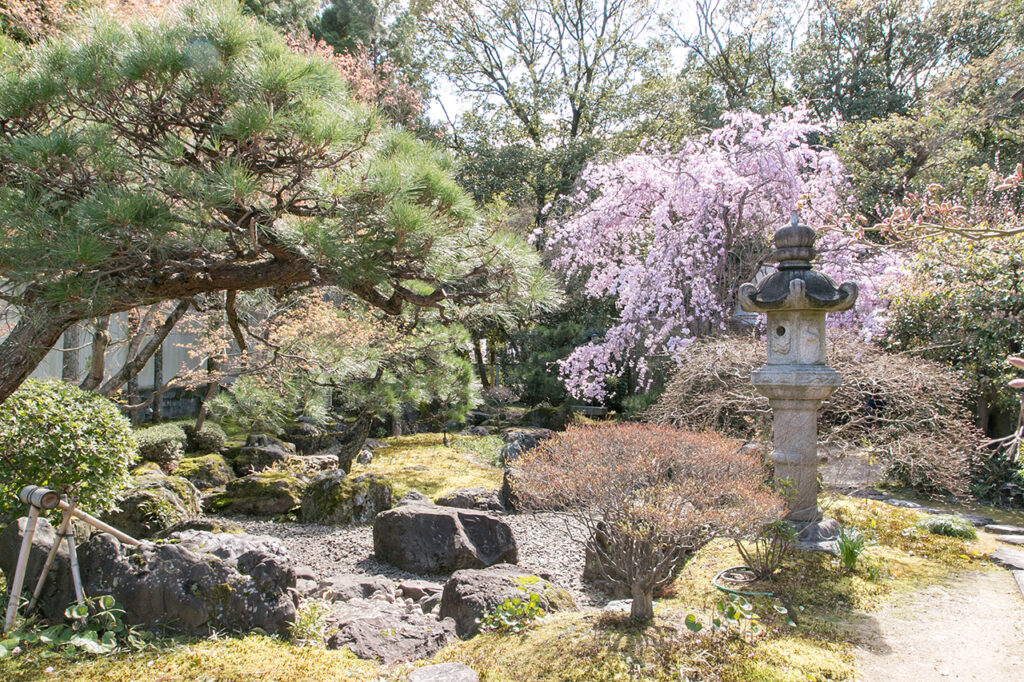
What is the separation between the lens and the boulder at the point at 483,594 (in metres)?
3.71

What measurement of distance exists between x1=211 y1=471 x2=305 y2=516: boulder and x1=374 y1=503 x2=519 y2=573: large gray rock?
186cm

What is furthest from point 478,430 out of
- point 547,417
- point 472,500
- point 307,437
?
point 472,500

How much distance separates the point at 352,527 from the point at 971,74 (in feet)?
43.5

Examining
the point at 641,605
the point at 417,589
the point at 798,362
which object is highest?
A: the point at 798,362

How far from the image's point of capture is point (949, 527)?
5.70 metres

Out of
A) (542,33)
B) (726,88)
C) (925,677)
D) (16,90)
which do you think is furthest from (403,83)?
(925,677)

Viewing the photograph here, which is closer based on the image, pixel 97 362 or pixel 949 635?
pixel 949 635

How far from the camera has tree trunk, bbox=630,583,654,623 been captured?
11.0 ft

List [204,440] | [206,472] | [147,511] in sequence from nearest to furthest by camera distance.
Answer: [147,511] → [206,472] → [204,440]

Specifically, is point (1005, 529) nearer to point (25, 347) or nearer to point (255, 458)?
point (25, 347)

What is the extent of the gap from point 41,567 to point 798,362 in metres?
4.78

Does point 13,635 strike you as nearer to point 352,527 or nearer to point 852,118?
point 352,527

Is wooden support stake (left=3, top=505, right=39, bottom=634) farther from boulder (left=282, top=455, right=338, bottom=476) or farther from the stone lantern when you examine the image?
boulder (left=282, top=455, right=338, bottom=476)

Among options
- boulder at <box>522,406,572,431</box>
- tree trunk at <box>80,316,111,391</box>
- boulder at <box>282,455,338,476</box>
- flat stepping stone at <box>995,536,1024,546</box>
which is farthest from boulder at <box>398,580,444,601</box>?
boulder at <box>522,406,572,431</box>
